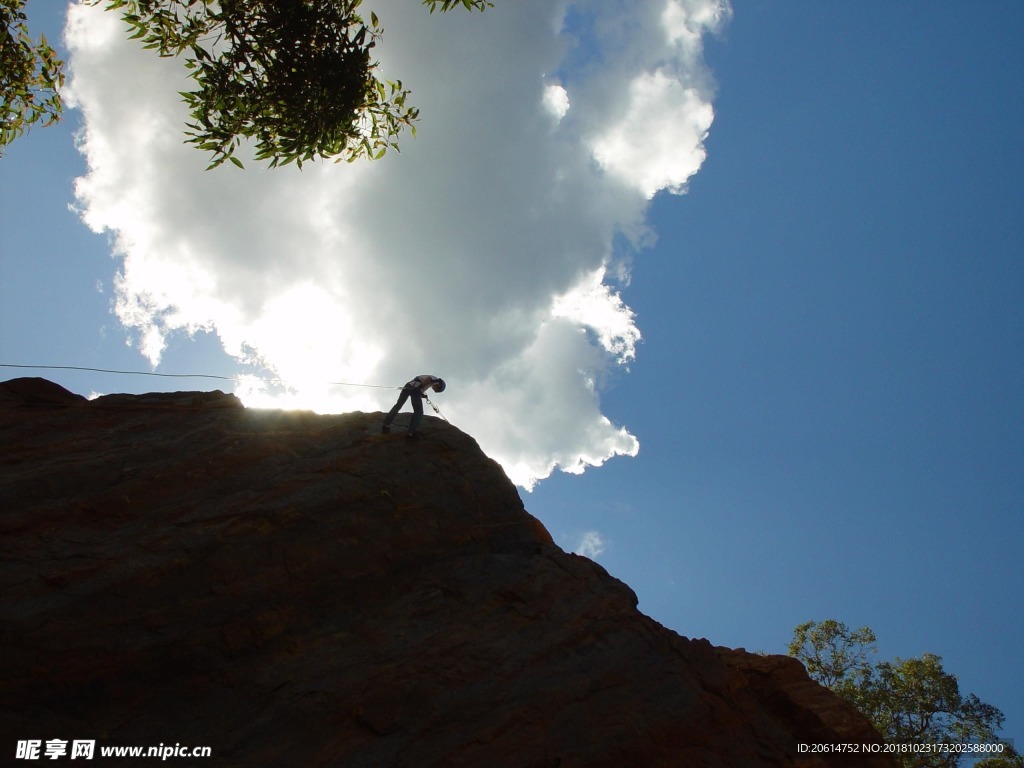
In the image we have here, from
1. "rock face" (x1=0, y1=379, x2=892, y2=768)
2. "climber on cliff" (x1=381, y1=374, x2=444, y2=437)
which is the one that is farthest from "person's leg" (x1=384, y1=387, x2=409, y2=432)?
"rock face" (x1=0, y1=379, x2=892, y2=768)

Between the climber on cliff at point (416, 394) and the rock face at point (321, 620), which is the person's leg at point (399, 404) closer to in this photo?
the climber on cliff at point (416, 394)

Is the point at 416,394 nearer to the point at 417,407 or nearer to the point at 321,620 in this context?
the point at 417,407

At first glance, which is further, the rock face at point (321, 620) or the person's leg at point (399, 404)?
the person's leg at point (399, 404)

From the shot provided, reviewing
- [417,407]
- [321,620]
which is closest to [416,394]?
[417,407]

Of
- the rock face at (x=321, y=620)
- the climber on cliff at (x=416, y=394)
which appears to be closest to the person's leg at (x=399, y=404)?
the climber on cliff at (x=416, y=394)

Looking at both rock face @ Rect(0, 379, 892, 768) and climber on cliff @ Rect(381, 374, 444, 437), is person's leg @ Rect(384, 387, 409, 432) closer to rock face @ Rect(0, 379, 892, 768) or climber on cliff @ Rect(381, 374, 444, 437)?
climber on cliff @ Rect(381, 374, 444, 437)

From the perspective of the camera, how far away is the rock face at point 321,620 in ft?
34.3

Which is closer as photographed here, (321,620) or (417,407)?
(321,620)

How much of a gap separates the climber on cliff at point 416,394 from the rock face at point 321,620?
73cm

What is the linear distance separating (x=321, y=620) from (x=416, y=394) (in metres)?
6.41

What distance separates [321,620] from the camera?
1249 cm

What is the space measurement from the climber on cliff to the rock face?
28.9 inches

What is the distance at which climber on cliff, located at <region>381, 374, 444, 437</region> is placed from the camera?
16.8 meters

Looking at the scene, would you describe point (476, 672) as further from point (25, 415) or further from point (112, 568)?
point (25, 415)
